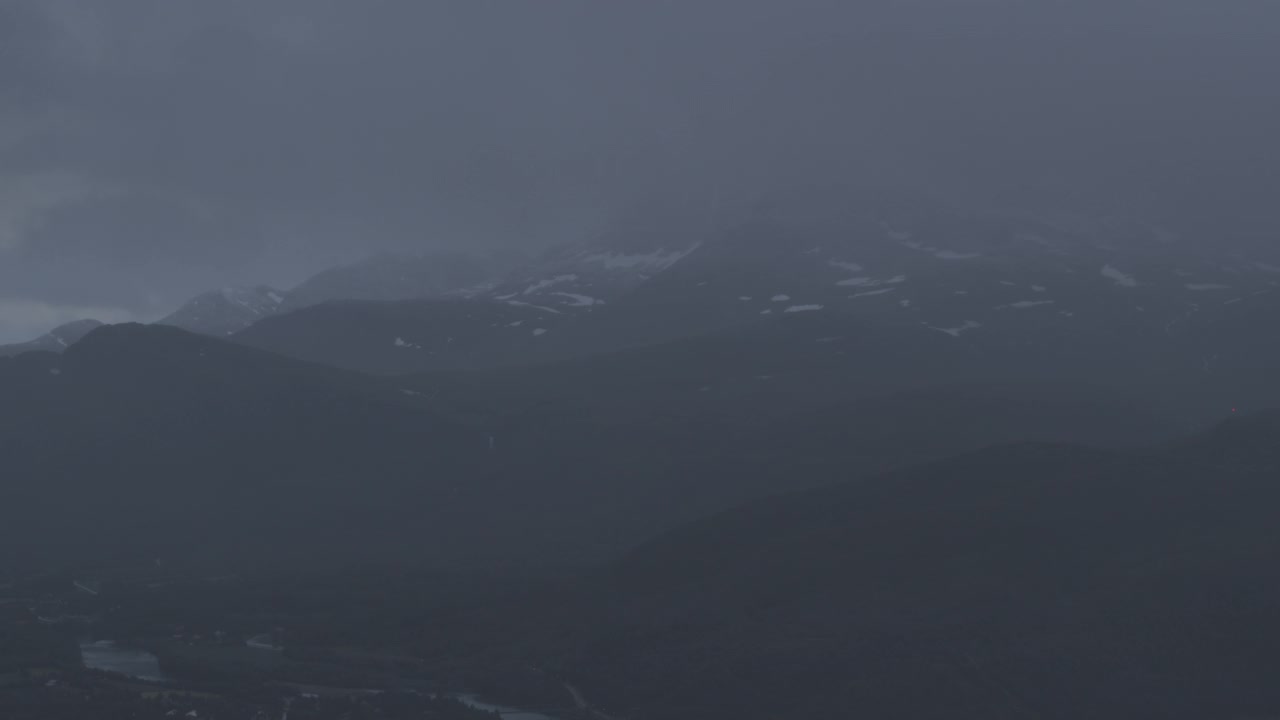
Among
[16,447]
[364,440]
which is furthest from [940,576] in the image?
[16,447]

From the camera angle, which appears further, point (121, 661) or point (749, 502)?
point (749, 502)

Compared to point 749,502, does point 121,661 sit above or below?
below

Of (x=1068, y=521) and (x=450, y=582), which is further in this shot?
(x=450, y=582)

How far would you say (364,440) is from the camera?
158 meters

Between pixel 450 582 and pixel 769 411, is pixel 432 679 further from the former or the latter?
pixel 769 411

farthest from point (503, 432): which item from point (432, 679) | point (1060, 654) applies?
point (1060, 654)

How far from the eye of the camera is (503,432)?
15912cm

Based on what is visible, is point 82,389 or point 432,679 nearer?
point 432,679

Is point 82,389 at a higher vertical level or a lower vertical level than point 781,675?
higher

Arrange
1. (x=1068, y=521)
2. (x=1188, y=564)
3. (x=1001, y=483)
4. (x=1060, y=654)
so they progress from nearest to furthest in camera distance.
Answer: (x=1060, y=654) → (x=1188, y=564) → (x=1068, y=521) → (x=1001, y=483)

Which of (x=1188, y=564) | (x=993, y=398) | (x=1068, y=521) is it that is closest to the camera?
(x=1188, y=564)

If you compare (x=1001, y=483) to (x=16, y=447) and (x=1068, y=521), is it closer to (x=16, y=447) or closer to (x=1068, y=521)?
(x=1068, y=521)

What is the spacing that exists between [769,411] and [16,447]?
257ft

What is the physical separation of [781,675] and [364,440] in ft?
291
